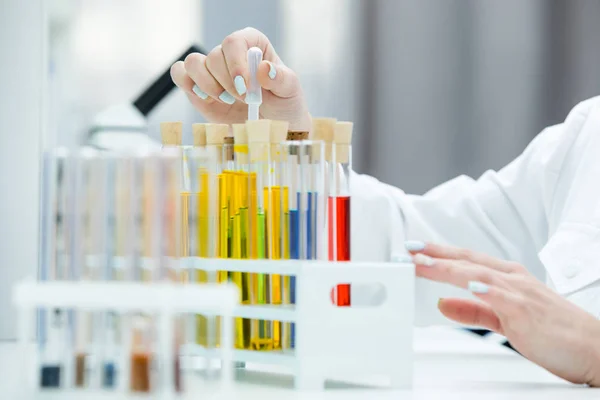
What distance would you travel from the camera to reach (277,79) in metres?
1.17

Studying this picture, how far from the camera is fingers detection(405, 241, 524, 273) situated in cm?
99

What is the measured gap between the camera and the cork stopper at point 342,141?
0.87 meters

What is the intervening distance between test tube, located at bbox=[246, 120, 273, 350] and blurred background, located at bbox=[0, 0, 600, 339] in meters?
2.14

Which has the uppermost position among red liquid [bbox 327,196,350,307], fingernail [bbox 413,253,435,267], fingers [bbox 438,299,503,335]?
red liquid [bbox 327,196,350,307]

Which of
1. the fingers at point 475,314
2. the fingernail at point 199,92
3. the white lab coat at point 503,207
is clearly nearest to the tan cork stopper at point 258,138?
the fingers at point 475,314

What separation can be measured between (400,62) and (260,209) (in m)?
2.36

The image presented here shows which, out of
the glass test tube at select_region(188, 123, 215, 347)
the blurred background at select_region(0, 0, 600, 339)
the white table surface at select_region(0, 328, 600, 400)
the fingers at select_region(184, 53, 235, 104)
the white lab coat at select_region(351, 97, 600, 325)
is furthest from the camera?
the blurred background at select_region(0, 0, 600, 339)

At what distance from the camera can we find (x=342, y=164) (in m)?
0.87

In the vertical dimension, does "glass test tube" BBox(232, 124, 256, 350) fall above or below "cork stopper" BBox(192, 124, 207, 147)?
below

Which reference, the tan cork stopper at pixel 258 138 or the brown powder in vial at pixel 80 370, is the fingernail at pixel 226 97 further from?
the brown powder in vial at pixel 80 370

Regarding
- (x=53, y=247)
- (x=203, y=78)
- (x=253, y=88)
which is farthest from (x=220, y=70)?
(x=53, y=247)

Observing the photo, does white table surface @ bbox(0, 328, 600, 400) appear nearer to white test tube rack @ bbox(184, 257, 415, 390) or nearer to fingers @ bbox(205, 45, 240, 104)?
white test tube rack @ bbox(184, 257, 415, 390)

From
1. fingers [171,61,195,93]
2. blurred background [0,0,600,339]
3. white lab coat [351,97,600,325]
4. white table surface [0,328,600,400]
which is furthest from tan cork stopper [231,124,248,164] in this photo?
blurred background [0,0,600,339]

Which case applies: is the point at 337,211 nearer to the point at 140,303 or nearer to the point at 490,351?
the point at 140,303
